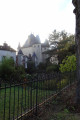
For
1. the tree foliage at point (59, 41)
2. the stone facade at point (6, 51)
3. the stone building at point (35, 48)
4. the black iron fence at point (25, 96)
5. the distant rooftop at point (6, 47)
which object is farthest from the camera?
the stone building at point (35, 48)

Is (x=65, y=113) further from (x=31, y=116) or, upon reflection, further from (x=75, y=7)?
(x=75, y=7)

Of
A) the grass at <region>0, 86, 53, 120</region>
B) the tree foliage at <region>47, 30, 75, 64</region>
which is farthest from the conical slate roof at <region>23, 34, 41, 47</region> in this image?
the grass at <region>0, 86, 53, 120</region>

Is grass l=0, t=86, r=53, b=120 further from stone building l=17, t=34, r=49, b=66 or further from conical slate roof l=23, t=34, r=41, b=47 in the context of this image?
conical slate roof l=23, t=34, r=41, b=47

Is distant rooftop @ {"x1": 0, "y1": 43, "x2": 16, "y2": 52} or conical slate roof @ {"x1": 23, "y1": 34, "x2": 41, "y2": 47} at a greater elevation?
conical slate roof @ {"x1": 23, "y1": 34, "x2": 41, "y2": 47}

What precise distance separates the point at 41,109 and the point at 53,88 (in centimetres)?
297

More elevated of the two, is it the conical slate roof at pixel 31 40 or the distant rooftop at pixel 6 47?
the conical slate roof at pixel 31 40

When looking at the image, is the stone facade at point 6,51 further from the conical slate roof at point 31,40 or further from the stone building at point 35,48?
the conical slate roof at point 31,40

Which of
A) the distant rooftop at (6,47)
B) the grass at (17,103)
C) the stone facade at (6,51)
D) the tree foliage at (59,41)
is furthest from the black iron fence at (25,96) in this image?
the tree foliage at (59,41)

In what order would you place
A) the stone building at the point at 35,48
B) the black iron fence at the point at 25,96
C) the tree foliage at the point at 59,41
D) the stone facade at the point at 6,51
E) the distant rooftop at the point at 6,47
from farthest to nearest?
the stone building at the point at 35,48, the tree foliage at the point at 59,41, the distant rooftop at the point at 6,47, the stone facade at the point at 6,51, the black iron fence at the point at 25,96

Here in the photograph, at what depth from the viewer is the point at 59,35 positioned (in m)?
33.0

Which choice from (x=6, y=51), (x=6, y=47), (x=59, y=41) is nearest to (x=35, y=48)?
(x=59, y=41)

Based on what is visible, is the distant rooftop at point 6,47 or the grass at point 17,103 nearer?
the grass at point 17,103

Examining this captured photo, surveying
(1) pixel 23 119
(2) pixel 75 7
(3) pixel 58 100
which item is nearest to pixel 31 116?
(1) pixel 23 119

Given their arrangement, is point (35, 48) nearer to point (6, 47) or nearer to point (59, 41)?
point (59, 41)
